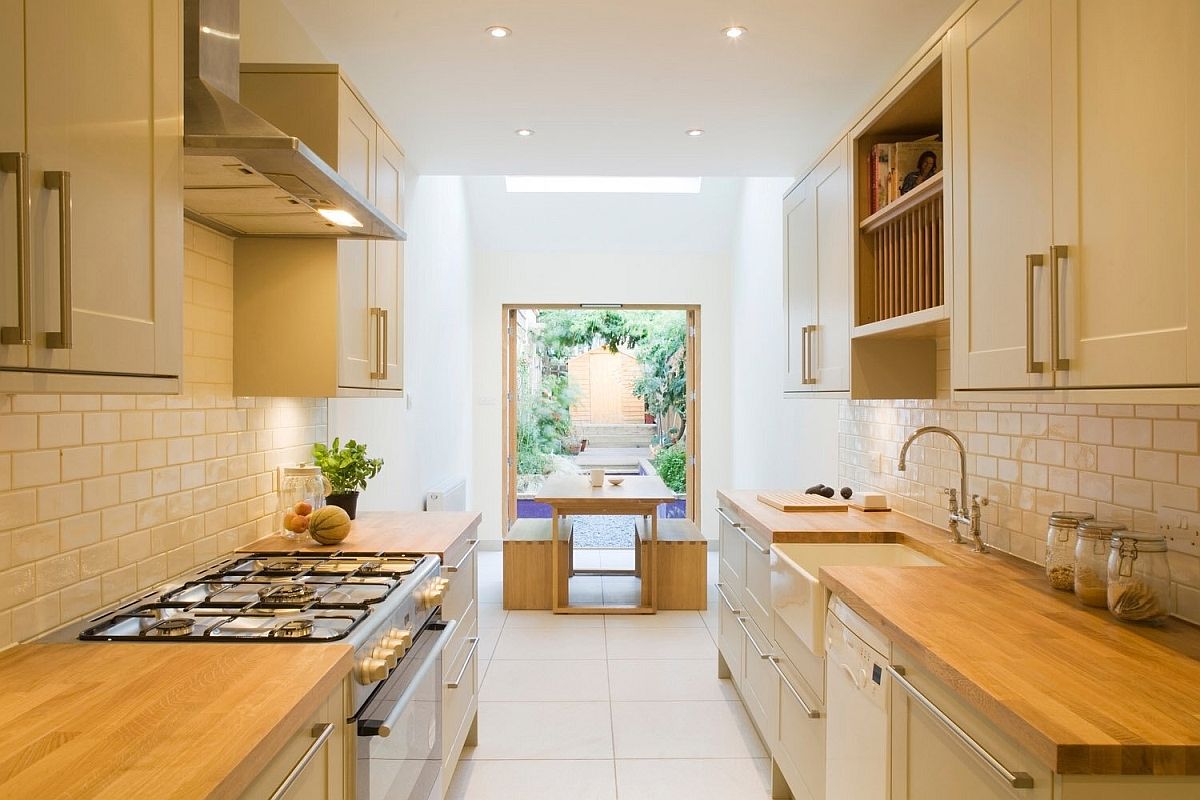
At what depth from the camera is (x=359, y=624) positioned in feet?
5.45

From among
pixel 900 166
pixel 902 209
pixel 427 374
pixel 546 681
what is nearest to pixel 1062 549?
pixel 902 209

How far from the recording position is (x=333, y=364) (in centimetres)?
244

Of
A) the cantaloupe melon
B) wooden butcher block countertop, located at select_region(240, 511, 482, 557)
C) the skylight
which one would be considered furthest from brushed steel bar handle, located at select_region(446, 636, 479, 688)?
the skylight

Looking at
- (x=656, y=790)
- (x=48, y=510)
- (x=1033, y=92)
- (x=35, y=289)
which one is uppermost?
(x=1033, y=92)

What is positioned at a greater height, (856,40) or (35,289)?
(856,40)

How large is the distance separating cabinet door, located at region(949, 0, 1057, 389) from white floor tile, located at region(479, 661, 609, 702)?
2511 mm

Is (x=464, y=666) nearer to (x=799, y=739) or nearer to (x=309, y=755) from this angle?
(x=799, y=739)

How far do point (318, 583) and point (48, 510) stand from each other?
0.62 m

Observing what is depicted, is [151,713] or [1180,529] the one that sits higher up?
[1180,529]

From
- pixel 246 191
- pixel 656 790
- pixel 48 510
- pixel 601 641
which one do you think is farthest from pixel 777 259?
pixel 48 510

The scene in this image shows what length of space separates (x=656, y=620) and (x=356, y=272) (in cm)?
322

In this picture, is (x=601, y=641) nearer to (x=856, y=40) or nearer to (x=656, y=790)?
(x=656, y=790)

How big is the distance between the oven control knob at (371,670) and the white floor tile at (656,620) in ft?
10.9

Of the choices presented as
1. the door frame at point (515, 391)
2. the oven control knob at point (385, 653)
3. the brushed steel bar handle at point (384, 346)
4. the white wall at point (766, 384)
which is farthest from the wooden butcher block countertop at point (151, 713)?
the door frame at point (515, 391)
